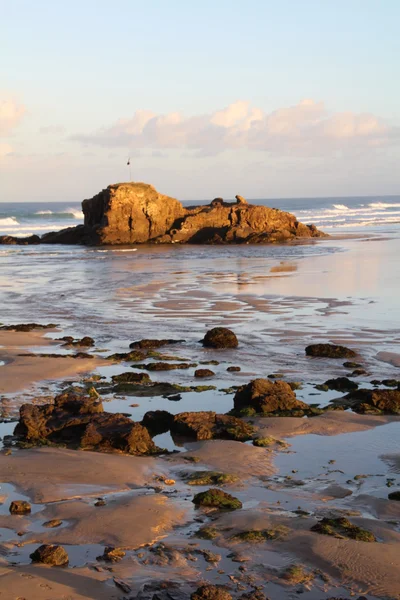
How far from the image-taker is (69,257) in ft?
139

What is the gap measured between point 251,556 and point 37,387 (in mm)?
6200

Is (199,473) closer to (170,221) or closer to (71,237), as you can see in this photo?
(170,221)

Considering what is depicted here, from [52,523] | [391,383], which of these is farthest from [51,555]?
[391,383]

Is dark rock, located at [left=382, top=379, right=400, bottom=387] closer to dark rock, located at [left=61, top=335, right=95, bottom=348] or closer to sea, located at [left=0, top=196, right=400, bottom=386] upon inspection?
sea, located at [left=0, top=196, right=400, bottom=386]

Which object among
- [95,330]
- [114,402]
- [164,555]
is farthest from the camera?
[95,330]

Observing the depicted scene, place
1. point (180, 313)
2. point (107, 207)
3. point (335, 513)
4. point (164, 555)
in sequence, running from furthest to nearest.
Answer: point (107, 207) → point (180, 313) → point (335, 513) → point (164, 555)

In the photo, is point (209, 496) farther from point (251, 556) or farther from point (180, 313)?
point (180, 313)

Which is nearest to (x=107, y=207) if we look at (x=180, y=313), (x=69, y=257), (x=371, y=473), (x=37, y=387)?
(x=69, y=257)

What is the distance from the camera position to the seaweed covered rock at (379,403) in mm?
9727

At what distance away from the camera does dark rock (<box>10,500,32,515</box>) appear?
21.3 feet

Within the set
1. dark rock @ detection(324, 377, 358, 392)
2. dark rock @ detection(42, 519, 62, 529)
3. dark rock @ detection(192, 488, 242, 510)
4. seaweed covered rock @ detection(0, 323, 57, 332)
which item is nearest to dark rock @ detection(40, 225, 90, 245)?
seaweed covered rock @ detection(0, 323, 57, 332)

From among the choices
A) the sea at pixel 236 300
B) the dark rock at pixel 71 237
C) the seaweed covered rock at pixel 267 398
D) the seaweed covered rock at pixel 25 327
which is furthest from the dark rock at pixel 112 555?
the dark rock at pixel 71 237

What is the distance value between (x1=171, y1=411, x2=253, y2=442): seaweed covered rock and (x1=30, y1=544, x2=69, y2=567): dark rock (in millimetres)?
3355

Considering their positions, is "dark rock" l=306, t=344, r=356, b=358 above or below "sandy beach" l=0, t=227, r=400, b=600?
above
